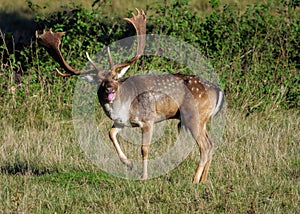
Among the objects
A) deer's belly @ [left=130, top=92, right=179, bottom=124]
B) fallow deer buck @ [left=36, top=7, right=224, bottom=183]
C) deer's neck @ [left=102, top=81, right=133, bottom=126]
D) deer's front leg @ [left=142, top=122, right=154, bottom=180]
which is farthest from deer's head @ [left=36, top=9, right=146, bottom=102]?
deer's front leg @ [left=142, top=122, right=154, bottom=180]

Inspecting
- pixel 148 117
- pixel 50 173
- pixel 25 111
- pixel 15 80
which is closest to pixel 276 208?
pixel 148 117

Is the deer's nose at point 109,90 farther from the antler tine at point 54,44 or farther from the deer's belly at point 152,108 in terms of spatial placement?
the antler tine at point 54,44

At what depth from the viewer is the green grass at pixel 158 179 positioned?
7.18 m

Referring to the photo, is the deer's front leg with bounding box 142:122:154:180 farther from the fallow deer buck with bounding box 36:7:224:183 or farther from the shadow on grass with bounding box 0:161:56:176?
the shadow on grass with bounding box 0:161:56:176

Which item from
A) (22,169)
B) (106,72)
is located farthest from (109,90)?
(22,169)

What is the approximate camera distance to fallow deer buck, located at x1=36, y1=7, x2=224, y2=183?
869 cm

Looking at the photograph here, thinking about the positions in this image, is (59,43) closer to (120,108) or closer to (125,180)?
(120,108)

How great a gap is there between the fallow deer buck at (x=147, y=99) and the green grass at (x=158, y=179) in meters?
0.49

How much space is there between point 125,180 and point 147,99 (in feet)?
3.95

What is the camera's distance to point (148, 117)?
8.89 m

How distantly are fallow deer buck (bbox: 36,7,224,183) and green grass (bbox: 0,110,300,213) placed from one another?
19.2 inches

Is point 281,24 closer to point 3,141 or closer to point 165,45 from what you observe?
point 165,45

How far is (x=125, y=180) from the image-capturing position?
8.25 meters

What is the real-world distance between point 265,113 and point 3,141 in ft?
13.9
